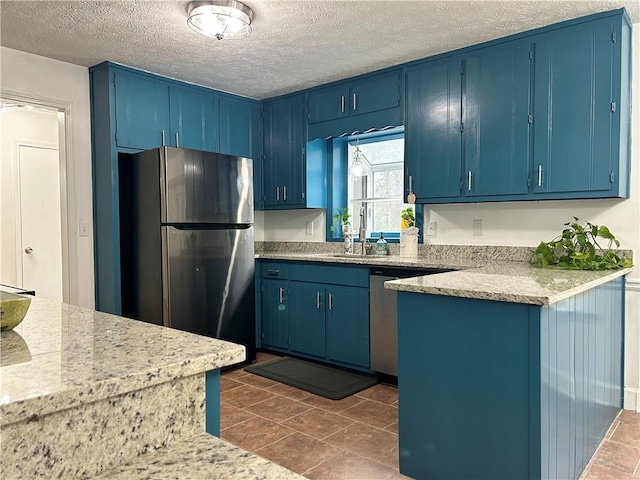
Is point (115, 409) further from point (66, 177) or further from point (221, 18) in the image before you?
point (66, 177)

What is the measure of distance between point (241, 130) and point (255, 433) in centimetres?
280

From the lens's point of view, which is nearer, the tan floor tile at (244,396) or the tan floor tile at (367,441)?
the tan floor tile at (367,441)

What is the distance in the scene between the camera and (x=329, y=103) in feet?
13.6

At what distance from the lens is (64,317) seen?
4.12 feet

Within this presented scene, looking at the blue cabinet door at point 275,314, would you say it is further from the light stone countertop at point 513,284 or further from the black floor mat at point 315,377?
the light stone countertop at point 513,284

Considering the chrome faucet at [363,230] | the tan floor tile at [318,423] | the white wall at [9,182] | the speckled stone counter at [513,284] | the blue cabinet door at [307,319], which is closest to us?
the speckled stone counter at [513,284]

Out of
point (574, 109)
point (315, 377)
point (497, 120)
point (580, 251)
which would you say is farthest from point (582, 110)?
point (315, 377)

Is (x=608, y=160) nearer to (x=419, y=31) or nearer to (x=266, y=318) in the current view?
(x=419, y=31)

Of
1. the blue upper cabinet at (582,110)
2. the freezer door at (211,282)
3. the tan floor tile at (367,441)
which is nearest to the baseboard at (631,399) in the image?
→ the blue upper cabinet at (582,110)

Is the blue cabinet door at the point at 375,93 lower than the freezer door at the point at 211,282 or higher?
higher

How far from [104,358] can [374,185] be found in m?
3.71

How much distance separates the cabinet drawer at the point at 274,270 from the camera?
4.12 metres

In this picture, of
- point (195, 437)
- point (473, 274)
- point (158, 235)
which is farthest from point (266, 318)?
point (195, 437)

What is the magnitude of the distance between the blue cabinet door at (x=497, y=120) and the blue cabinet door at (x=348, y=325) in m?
1.09
